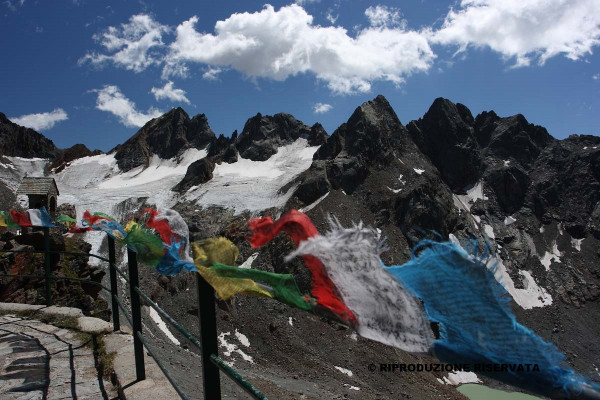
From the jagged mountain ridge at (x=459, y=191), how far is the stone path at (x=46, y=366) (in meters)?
33.6

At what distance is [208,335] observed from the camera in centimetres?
234

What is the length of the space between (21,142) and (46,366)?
105812mm

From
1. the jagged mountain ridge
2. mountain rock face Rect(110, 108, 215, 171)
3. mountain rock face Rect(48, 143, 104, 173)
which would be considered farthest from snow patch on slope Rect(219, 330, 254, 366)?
mountain rock face Rect(48, 143, 104, 173)

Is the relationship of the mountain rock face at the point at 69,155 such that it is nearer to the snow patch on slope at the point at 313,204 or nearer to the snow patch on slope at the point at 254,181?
the snow patch on slope at the point at 254,181

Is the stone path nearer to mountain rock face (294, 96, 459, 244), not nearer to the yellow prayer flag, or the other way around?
the yellow prayer flag

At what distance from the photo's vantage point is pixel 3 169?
234 ft

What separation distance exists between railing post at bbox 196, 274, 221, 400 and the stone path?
2563 millimetres

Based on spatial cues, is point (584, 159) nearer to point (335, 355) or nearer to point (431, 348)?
point (335, 355)

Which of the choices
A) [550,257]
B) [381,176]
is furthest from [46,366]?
[550,257]

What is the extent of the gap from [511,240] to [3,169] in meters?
85.3

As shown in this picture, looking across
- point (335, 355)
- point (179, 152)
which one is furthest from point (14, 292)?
point (179, 152)

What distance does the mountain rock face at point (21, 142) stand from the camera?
89.2m

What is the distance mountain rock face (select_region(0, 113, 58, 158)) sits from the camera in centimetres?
8919

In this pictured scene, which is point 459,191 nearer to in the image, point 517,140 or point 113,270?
point 517,140
